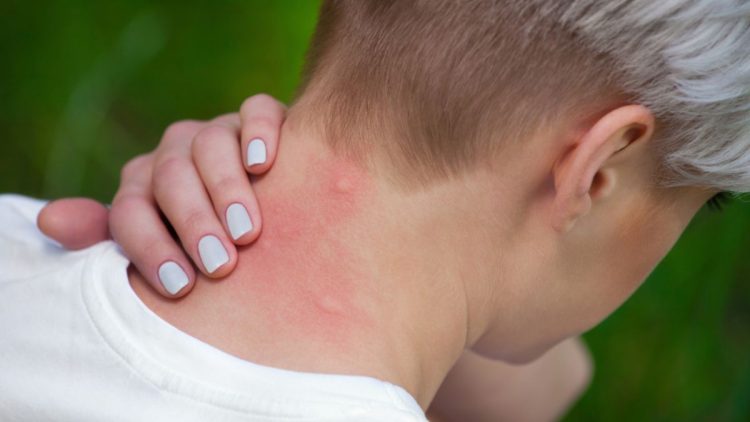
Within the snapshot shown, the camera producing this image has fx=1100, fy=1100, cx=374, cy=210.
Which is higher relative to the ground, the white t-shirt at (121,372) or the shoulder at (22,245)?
the white t-shirt at (121,372)

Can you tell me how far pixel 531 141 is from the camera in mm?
1182

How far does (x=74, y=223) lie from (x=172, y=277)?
0.78ft

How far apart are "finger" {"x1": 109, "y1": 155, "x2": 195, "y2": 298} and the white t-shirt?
0.08ft

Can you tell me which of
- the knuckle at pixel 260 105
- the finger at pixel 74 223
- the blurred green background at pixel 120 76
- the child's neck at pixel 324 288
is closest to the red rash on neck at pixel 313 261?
the child's neck at pixel 324 288

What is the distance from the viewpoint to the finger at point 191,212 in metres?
1.20

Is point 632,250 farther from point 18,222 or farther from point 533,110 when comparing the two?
point 18,222

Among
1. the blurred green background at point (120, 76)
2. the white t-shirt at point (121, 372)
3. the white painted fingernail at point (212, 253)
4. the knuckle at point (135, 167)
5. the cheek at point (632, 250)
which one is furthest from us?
the blurred green background at point (120, 76)

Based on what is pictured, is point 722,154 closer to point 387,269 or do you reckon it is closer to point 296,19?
point 387,269

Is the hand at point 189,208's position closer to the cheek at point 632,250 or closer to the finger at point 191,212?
the finger at point 191,212

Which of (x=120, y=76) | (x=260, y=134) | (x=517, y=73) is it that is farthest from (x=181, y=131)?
(x=120, y=76)

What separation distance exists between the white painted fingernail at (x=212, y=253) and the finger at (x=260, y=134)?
98mm

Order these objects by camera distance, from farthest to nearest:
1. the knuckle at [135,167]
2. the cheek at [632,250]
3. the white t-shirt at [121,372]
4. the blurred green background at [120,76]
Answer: the blurred green background at [120,76]
the knuckle at [135,167]
the cheek at [632,250]
the white t-shirt at [121,372]

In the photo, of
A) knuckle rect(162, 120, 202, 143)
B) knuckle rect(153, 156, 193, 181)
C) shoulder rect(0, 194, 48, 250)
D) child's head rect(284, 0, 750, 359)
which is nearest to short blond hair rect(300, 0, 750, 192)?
child's head rect(284, 0, 750, 359)

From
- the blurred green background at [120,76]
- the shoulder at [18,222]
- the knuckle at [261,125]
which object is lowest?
the blurred green background at [120,76]
